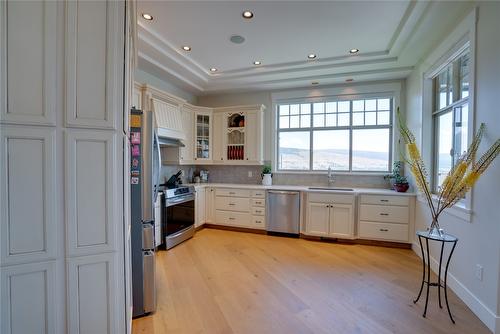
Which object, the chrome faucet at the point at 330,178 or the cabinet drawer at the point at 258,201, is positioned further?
the chrome faucet at the point at 330,178

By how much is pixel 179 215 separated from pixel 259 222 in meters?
1.49

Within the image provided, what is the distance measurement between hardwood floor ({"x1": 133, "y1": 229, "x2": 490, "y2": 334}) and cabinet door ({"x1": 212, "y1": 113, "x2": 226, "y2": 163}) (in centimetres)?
197

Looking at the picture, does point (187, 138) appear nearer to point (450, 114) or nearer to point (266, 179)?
point (266, 179)

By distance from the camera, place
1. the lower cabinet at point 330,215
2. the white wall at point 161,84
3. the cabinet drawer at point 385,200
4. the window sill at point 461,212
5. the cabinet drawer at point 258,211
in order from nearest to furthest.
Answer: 1. the window sill at point 461,212
2. the cabinet drawer at point 385,200
3. the white wall at point 161,84
4. the lower cabinet at point 330,215
5. the cabinet drawer at point 258,211

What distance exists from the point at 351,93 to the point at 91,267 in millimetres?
4694

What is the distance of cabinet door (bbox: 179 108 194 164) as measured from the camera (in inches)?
181

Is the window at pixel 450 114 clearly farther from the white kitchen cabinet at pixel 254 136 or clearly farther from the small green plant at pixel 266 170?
the white kitchen cabinet at pixel 254 136

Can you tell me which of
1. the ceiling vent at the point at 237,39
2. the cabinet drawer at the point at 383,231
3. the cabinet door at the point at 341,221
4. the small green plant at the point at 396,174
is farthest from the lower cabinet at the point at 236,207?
the ceiling vent at the point at 237,39

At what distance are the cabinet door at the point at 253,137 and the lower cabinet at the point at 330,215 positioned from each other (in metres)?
1.36

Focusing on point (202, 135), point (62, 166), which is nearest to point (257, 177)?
point (202, 135)

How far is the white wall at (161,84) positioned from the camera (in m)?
3.92

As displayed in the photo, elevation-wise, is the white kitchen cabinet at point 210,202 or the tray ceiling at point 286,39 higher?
the tray ceiling at point 286,39

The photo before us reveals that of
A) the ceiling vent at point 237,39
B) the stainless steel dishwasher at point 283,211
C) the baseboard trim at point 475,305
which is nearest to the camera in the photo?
the baseboard trim at point 475,305

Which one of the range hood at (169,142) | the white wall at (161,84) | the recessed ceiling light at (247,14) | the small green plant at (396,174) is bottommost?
the small green plant at (396,174)
